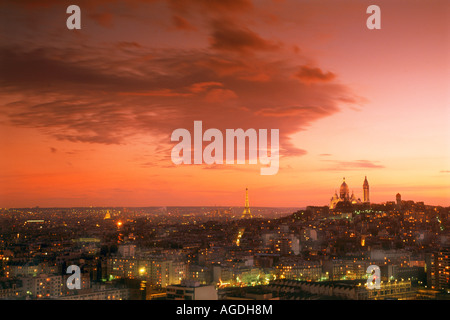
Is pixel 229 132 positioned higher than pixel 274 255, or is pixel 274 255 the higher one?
pixel 229 132

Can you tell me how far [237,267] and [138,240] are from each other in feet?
13.0

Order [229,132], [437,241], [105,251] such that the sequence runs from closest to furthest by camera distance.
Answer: [229,132], [105,251], [437,241]

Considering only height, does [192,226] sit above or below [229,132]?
below

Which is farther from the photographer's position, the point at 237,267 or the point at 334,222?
the point at 334,222

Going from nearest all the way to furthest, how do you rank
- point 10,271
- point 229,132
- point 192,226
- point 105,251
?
point 229,132 < point 10,271 < point 105,251 < point 192,226

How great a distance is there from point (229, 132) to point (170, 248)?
5.49m

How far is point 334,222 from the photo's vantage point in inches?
653
